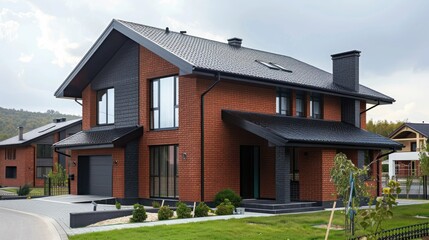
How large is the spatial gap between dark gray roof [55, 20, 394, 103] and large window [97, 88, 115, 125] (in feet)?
3.64

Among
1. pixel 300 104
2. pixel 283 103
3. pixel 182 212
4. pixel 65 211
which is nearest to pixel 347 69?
pixel 300 104

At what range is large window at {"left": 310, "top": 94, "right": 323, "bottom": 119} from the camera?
84.3 ft

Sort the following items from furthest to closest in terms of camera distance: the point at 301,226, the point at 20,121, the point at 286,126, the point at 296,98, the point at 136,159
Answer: the point at 20,121, the point at 296,98, the point at 136,159, the point at 286,126, the point at 301,226

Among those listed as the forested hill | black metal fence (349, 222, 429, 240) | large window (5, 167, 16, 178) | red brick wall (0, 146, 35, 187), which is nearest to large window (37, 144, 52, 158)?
red brick wall (0, 146, 35, 187)

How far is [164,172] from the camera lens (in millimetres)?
22344

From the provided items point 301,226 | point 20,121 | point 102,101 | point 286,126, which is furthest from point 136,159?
point 20,121

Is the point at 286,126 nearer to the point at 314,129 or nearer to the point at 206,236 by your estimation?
the point at 314,129

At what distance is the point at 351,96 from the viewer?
26.0 meters

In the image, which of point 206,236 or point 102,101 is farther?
point 102,101

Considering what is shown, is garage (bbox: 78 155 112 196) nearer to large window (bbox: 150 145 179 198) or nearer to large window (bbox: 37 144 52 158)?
large window (bbox: 150 145 179 198)

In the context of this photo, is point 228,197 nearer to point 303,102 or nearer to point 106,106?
point 303,102

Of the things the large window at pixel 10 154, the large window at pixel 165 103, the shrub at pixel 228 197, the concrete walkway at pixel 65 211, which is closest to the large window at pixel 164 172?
the large window at pixel 165 103

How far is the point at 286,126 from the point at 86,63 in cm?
972

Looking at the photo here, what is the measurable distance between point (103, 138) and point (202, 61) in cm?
607
